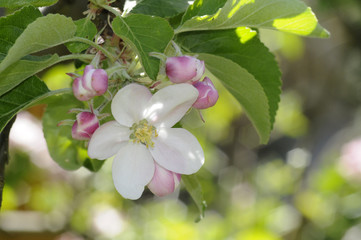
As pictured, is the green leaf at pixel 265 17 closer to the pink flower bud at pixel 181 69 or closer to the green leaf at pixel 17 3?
the pink flower bud at pixel 181 69

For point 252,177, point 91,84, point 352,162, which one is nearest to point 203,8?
point 91,84

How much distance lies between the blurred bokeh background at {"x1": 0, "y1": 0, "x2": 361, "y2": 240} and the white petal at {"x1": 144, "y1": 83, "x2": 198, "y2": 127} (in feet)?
2.69

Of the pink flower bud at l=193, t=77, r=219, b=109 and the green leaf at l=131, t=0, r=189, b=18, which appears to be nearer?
the pink flower bud at l=193, t=77, r=219, b=109

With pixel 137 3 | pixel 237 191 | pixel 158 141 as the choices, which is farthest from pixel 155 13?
pixel 237 191

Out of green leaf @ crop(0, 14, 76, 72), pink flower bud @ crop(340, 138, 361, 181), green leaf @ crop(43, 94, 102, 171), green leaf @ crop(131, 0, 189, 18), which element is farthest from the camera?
pink flower bud @ crop(340, 138, 361, 181)

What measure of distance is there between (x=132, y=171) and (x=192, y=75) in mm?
124

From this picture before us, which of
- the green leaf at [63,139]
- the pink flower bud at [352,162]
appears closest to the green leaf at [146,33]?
the green leaf at [63,139]

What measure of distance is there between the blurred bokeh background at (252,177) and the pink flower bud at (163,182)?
2.79 ft

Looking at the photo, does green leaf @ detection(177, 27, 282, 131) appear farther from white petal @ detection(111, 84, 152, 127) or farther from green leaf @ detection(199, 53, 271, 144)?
white petal @ detection(111, 84, 152, 127)

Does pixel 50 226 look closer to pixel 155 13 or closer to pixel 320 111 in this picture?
pixel 155 13

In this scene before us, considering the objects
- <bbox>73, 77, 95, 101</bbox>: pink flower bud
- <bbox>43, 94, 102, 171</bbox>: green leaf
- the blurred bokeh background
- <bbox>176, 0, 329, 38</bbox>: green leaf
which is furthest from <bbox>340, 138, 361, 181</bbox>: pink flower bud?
<bbox>73, 77, 95, 101</bbox>: pink flower bud

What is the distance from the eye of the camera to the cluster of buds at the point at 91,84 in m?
0.54

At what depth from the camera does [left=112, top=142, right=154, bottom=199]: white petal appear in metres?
0.60

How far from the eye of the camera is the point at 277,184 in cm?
272
